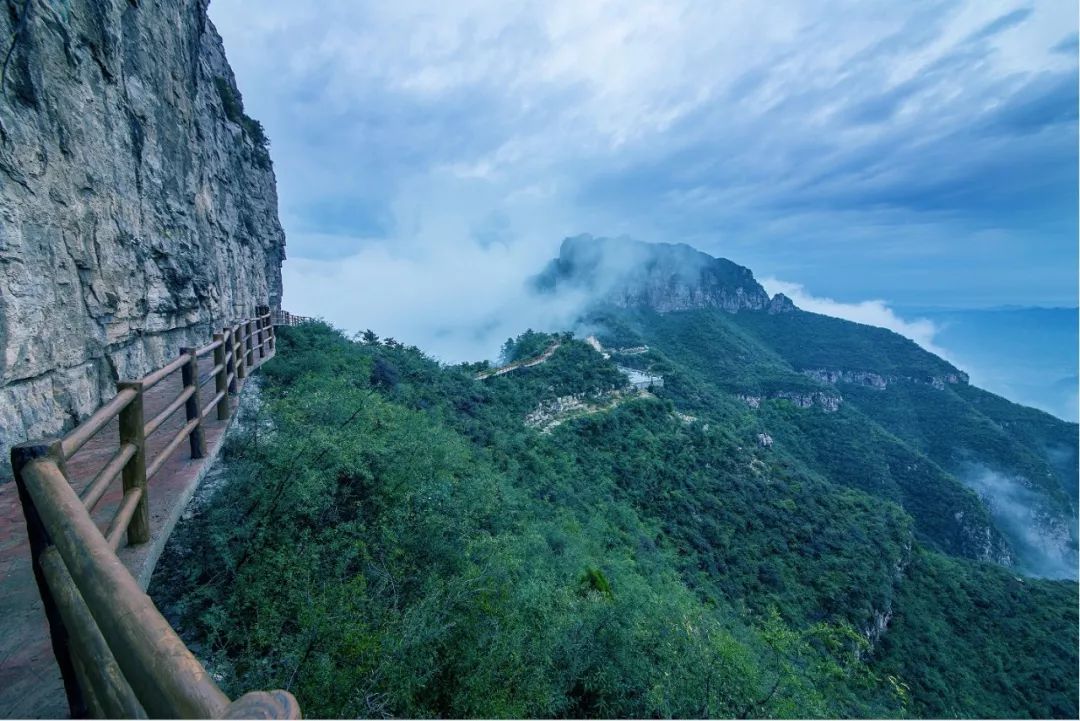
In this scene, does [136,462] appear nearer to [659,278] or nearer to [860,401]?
[860,401]

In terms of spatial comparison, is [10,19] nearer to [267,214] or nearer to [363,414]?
[363,414]

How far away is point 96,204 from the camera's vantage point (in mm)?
5945

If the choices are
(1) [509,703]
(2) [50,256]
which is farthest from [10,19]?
(1) [509,703]

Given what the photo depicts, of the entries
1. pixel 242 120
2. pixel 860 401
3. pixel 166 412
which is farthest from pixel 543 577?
pixel 860 401

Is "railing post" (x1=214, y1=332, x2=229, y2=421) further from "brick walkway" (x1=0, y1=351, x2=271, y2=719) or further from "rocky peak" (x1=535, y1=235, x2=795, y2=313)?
"rocky peak" (x1=535, y1=235, x2=795, y2=313)

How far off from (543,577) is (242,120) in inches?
958

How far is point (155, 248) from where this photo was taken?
318 inches

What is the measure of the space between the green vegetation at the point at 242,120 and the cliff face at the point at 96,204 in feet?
26.8

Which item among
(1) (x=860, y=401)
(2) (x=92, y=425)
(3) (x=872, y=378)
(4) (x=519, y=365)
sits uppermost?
(3) (x=872, y=378)

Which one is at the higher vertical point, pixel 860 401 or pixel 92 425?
pixel 860 401

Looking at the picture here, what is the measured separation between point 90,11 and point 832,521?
114 ft

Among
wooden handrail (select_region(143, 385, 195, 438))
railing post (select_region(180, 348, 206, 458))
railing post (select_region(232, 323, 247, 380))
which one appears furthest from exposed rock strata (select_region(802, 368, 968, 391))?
wooden handrail (select_region(143, 385, 195, 438))

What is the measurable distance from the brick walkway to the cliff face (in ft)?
3.59

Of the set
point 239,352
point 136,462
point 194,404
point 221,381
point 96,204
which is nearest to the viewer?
point 136,462
